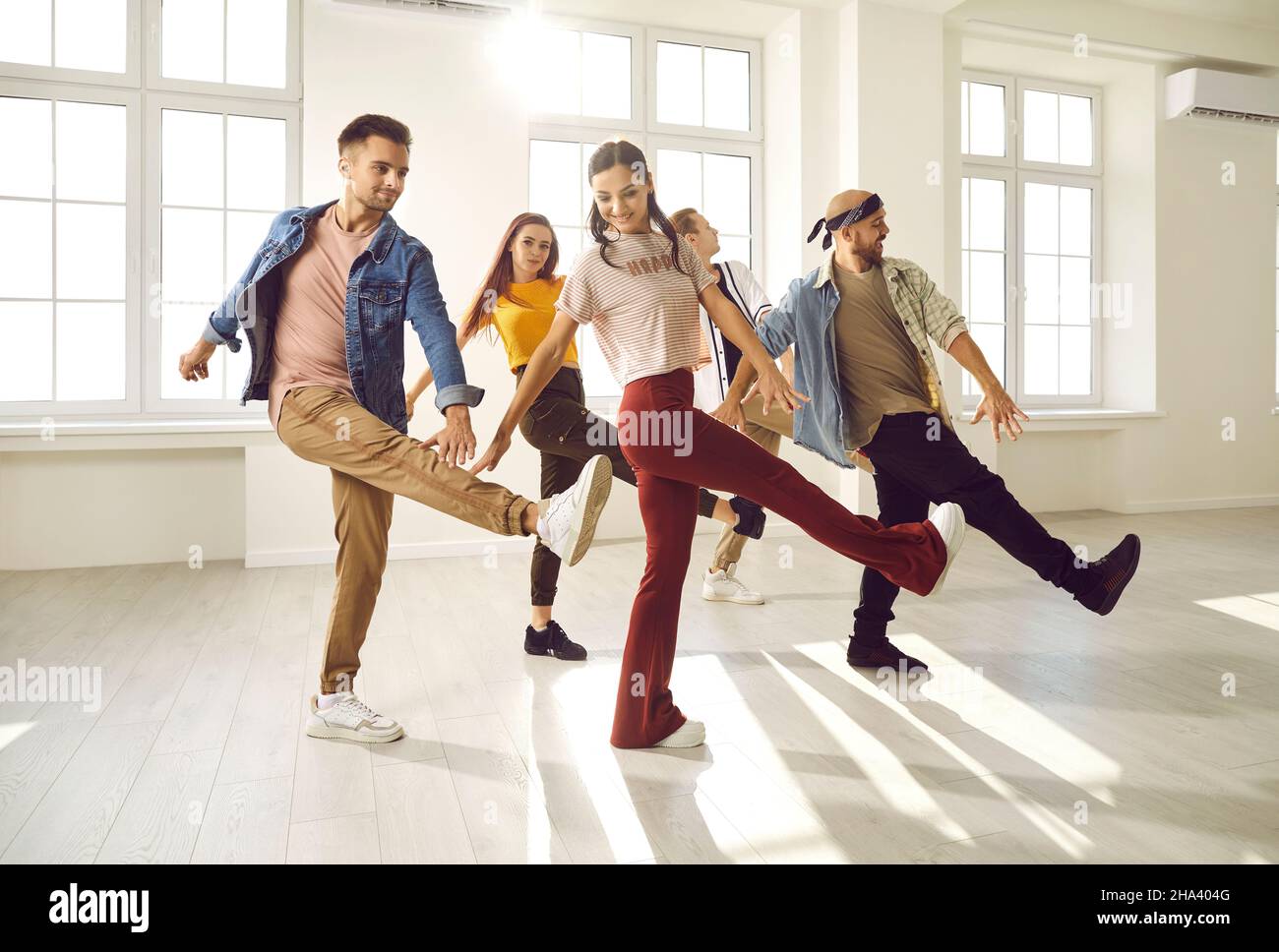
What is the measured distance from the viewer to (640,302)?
1.92 m

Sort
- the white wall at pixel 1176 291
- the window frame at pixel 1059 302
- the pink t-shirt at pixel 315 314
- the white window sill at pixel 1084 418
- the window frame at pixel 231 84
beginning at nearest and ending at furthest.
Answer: the pink t-shirt at pixel 315 314 → the window frame at pixel 231 84 → the white window sill at pixel 1084 418 → the white wall at pixel 1176 291 → the window frame at pixel 1059 302

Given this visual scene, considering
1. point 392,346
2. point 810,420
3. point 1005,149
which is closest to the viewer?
point 392,346

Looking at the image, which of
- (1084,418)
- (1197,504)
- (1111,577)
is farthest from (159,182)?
(1197,504)

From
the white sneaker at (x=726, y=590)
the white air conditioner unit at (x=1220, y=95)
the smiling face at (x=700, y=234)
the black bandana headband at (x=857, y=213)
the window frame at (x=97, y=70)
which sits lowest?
the white sneaker at (x=726, y=590)

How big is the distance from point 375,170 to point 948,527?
5.18 ft

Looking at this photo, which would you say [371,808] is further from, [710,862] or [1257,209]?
[1257,209]

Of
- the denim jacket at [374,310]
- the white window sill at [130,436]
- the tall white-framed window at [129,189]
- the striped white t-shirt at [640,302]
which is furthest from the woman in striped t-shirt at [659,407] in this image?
the tall white-framed window at [129,189]

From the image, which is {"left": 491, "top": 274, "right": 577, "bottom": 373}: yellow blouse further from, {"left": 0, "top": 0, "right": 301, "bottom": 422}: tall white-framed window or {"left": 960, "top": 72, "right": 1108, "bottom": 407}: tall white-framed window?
{"left": 960, "top": 72, "right": 1108, "bottom": 407}: tall white-framed window

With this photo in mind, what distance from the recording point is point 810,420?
2615 millimetres

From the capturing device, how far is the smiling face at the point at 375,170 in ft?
6.38

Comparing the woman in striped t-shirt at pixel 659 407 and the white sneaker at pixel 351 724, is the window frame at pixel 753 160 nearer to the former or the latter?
the woman in striped t-shirt at pixel 659 407

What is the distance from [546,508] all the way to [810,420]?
3.49ft

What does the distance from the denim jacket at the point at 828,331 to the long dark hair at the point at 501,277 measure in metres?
0.70
